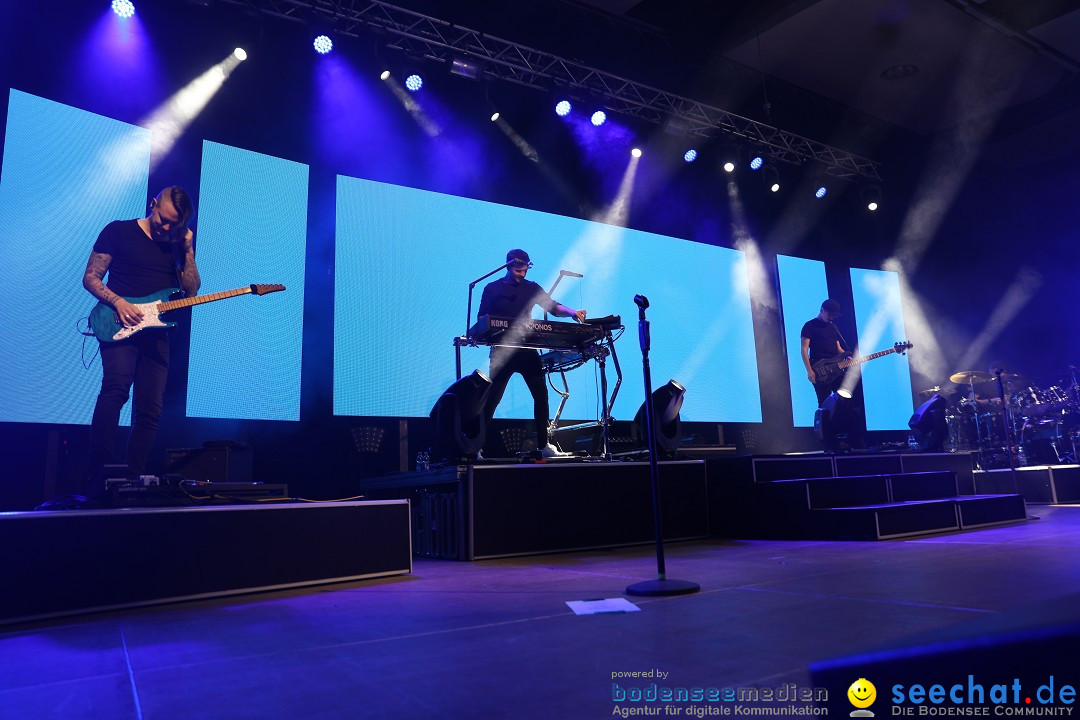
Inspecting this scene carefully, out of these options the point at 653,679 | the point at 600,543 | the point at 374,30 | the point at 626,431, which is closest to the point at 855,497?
the point at 600,543

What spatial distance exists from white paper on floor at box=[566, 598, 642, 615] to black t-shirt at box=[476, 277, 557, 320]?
3.01m

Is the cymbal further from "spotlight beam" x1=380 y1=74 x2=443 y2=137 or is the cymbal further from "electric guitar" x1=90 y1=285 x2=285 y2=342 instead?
"electric guitar" x1=90 y1=285 x2=285 y2=342

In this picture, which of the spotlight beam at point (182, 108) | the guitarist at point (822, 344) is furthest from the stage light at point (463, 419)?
the guitarist at point (822, 344)

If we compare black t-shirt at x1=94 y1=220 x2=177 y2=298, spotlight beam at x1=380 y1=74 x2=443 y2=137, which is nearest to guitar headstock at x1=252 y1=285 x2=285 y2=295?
black t-shirt at x1=94 y1=220 x2=177 y2=298

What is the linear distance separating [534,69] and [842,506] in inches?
184

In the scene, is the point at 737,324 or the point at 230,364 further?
the point at 737,324

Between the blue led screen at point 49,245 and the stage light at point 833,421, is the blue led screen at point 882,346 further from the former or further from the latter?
the blue led screen at point 49,245

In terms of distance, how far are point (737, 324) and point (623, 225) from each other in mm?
1783

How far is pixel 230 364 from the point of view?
201 inches

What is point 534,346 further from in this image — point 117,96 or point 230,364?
point 117,96

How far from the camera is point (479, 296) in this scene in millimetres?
6113

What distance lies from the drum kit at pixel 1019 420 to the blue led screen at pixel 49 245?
27.4ft

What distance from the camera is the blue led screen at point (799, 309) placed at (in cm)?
858

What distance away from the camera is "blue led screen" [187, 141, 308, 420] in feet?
16.5
